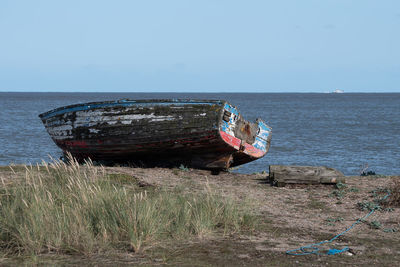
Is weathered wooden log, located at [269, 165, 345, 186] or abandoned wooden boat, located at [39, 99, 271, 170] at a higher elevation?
abandoned wooden boat, located at [39, 99, 271, 170]

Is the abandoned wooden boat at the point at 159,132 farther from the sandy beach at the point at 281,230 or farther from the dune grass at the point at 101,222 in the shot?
the dune grass at the point at 101,222

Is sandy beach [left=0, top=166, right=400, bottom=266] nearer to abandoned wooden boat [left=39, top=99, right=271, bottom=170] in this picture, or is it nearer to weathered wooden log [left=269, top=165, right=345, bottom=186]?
weathered wooden log [left=269, top=165, right=345, bottom=186]

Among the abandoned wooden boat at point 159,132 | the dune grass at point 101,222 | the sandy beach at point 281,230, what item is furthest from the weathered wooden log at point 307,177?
the dune grass at point 101,222

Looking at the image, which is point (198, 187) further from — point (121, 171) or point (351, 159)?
point (351, 159)

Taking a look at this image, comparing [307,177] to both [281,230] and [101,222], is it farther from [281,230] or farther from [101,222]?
[101,222]

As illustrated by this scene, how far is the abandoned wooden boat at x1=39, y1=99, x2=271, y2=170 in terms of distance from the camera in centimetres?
1207

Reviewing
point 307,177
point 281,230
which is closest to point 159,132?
point 307,177

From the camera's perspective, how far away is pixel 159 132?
40.0 ft

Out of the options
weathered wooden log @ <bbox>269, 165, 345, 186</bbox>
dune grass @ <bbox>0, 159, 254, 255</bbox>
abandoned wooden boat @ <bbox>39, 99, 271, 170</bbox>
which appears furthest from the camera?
abandoned wooden boat @ <bbox>39, 99, 271, 170</bbox>

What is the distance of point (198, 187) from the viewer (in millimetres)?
10508

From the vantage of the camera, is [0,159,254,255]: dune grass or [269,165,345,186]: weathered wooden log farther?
[269,165,345,186]: weathered wooden log

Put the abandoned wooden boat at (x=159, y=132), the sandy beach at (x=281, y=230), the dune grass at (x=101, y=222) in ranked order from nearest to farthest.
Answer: the sandy beach at (x=281, y=230), the dune grass at (x=101, y=222), the abandoned wooden boat at (x=159, y=132)

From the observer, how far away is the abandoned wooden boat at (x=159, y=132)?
12070 mm

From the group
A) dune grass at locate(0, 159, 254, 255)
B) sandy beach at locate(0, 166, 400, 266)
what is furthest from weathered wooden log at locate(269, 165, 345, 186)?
dune grass at locate(0, 159, 254, 255)
